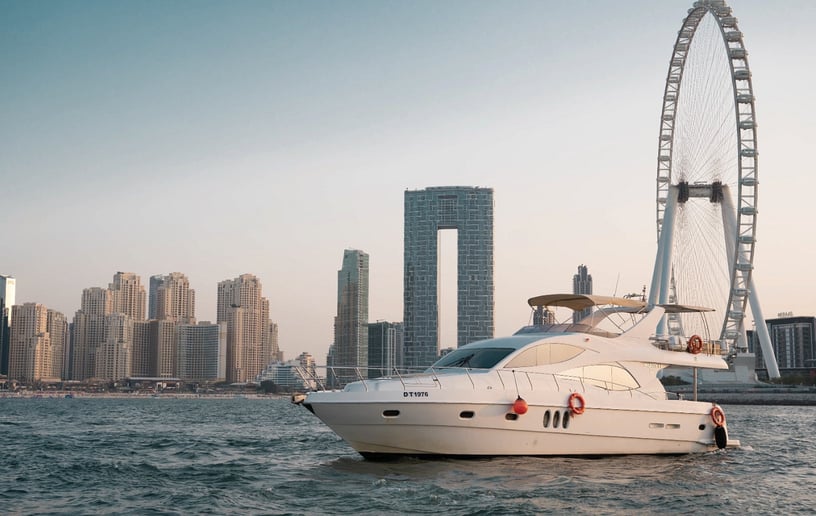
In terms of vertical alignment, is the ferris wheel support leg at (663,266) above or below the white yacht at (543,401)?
above

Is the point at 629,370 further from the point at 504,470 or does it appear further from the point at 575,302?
the point at 504,470

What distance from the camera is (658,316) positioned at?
1029 inches

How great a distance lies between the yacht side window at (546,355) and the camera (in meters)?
22.3

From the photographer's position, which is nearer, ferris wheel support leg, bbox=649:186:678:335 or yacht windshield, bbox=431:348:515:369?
yacht windshield, bbox=431:348:515:369

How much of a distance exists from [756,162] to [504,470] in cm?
5342

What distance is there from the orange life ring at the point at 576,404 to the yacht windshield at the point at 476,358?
6.50ft

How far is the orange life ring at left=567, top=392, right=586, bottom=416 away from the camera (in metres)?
21.4


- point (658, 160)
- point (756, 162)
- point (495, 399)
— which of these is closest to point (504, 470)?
point (495, 399)

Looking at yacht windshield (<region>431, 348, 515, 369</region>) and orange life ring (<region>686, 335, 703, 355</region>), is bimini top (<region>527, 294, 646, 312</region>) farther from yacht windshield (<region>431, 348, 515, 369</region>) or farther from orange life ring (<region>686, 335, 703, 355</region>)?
yacht windshield (<region>431, 348, 515, 369</region>)

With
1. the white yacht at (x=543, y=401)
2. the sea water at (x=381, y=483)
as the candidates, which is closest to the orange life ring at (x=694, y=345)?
the white yacht at (x=543, y=401)

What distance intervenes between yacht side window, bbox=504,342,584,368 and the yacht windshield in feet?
1.26

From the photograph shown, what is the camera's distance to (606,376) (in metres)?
23.6

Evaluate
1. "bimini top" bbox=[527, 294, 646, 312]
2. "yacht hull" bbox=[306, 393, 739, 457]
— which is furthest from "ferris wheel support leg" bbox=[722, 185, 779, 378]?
"yacht hull" bbox=[306, 393, 739, 457]

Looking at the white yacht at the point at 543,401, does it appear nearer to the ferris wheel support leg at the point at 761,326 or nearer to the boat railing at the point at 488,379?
the boat railing at the point at 488,379
